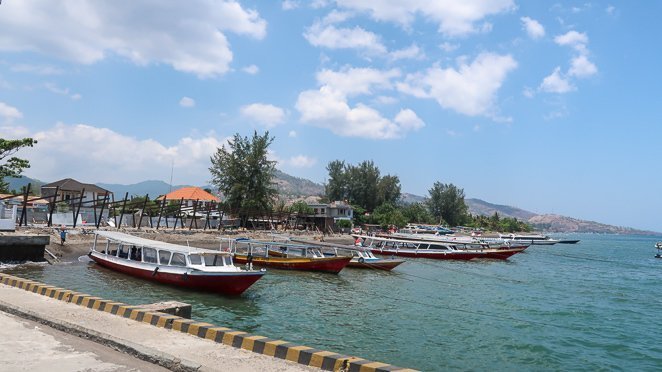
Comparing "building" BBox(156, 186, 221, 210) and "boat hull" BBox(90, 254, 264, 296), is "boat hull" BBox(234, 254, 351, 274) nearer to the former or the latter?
"boat hull" BBox(90, 254, 264, 296)

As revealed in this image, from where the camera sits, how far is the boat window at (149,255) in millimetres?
25453

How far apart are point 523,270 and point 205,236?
31871 mm

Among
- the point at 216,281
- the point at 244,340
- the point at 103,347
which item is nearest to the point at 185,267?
the point at 216,281

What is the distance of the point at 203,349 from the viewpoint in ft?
30.8

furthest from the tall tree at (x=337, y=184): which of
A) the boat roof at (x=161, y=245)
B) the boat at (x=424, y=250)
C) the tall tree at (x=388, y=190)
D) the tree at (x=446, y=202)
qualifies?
→ the boat roof at (x=161, y=245)

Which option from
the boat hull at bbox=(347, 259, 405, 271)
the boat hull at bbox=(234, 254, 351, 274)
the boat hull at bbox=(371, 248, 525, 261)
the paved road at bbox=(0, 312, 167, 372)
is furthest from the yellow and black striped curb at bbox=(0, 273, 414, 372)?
the boat hull at bbox=(371, 248, 525, 261)

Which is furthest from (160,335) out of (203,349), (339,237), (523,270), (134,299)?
(339,237)

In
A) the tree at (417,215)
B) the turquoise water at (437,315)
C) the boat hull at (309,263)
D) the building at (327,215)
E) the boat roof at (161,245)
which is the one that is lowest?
the turquoise water at (437,315)

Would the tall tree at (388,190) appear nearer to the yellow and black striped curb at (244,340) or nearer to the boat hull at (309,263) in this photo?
the boat hull at (309,263)

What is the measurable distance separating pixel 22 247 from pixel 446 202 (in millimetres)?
114499

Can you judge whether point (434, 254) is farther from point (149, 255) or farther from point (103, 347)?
point (103, 347)

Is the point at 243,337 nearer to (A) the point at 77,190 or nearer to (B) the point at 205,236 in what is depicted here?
(B) the point at 205,236

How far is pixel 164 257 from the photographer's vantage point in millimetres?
24516

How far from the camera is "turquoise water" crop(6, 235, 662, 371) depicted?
1491cm
